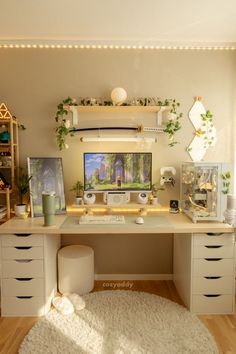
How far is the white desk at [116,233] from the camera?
2154 millimetres

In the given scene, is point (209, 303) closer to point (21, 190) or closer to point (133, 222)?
point (133, 222)

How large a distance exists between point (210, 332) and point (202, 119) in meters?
1.90

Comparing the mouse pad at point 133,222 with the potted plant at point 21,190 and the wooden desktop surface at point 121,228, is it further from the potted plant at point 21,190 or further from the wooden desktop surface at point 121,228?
the potted plant at point 21,190

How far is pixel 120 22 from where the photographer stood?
2.29m

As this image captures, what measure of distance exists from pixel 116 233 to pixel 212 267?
833mm

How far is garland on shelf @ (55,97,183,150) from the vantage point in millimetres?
2594

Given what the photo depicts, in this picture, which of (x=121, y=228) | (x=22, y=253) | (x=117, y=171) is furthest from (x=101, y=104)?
(x=22, y=253)

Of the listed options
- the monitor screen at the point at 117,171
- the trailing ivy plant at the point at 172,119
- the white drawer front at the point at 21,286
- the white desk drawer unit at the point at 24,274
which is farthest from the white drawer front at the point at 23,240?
the trailing ivy plant at the point at 172,119

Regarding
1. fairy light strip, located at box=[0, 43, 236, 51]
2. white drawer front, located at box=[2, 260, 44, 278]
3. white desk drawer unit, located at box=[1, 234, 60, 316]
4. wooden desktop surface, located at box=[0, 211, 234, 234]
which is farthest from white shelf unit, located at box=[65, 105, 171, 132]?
white drawer front, located at box=[2, 260, 44, 278]

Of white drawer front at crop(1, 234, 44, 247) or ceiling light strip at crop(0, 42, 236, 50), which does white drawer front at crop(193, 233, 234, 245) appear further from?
ceiling light strip at crop(0, 42, 236, 50)

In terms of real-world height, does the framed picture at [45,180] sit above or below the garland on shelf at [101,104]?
→ below

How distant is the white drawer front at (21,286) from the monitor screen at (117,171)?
928mm

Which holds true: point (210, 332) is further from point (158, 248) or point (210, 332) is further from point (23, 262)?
point (23, 262)

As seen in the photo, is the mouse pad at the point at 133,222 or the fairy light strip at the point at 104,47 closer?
the mouse pad at the point at 133,222
